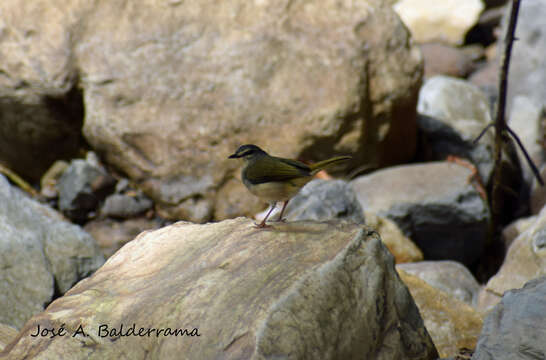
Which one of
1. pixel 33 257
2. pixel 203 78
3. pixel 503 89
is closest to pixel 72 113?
pixel 203 78

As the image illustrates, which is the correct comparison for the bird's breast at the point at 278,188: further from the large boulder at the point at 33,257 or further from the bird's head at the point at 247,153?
the large boulder at the point at 33,257

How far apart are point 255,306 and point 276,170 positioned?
122 centimetres

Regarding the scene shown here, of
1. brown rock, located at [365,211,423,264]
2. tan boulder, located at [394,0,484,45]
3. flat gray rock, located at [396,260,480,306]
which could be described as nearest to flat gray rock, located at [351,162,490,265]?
brown rock, located at [365,211,423,264]

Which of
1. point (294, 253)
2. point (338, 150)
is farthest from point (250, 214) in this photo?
point (294, 253)

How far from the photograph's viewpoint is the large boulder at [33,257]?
14.0ft

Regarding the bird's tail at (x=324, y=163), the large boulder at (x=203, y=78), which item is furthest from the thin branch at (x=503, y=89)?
the bird's tail at (x=324, y=163)

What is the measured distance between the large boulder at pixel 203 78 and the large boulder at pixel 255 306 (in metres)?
3.17

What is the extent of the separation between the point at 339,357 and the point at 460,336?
1.59 metres

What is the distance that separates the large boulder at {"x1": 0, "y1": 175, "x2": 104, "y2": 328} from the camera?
4262mm

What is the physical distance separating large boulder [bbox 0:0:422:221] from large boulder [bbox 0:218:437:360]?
10.4ft

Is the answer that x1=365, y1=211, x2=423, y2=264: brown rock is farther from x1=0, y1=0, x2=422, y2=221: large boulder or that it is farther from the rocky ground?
x1=0, y1=0, x2=422, y2=221: large boulder

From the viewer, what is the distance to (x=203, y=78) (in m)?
6.59

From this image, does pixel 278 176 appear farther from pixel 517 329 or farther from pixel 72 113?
pixel 72 113

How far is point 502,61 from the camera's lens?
552cm
